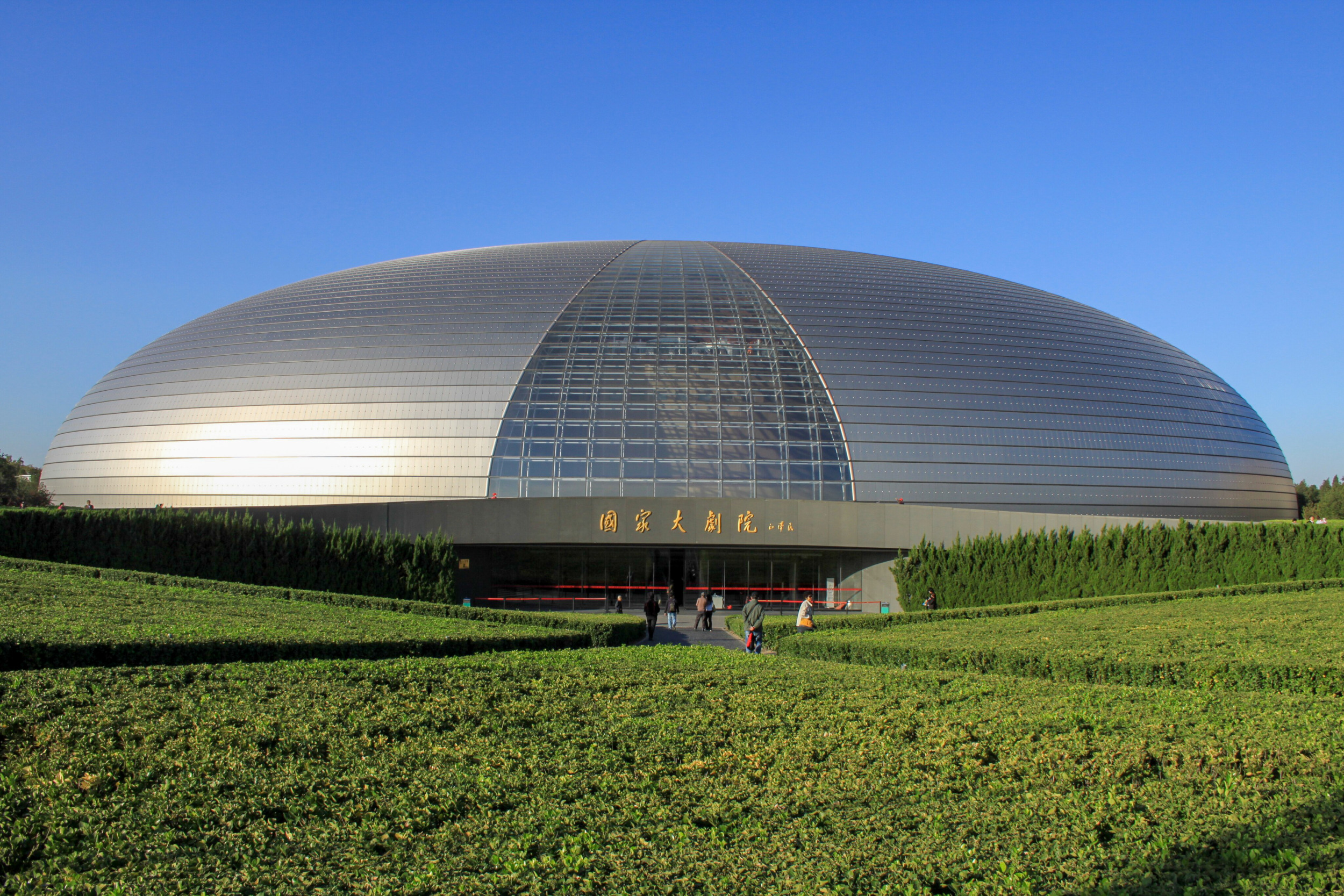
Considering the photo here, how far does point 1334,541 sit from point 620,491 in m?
21.3

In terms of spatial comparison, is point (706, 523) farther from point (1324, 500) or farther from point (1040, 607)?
point (1324, 500)

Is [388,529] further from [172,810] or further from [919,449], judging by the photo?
[172,810]

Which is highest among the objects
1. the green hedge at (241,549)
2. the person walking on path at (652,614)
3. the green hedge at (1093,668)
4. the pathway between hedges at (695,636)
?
the green hedge at (241,549)

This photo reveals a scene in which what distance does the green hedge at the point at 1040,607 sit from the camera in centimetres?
2167

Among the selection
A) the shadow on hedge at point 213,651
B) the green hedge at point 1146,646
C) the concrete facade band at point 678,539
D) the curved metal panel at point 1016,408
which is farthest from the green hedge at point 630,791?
the curved metal panel at point 1016,408

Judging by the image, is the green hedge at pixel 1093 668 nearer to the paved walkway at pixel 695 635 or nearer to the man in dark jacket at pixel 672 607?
the paved walkway at pixel 695 635

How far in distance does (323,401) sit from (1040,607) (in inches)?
1024

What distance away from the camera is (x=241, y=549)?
25.0 m

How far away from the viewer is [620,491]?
31844 millimetres

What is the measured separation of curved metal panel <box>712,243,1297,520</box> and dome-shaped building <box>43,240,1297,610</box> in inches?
4.3

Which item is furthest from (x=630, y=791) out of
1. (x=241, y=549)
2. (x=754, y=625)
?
(x=241, y=549)

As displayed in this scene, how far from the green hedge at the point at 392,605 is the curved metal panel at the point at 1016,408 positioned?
48.7 feet

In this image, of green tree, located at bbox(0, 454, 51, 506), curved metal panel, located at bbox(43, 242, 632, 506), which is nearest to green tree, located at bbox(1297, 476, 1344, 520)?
curved metal panel, located at bbox(43, 242, 632, 506)

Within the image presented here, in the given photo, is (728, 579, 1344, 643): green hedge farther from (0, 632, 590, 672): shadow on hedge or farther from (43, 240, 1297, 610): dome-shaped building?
(0, 632, 590, 672): shadow on hedge
